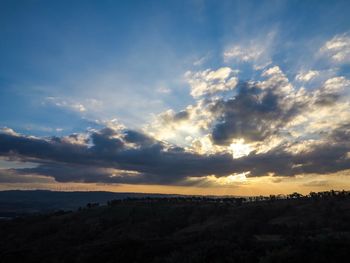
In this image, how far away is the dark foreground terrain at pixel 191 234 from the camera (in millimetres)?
18672

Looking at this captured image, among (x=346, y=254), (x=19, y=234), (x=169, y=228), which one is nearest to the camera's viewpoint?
(x=346, y=254)

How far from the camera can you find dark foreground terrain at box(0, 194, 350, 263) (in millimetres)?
18672

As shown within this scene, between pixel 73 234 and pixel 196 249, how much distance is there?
31792mm

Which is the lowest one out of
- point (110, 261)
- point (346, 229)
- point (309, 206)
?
point (110, 261)

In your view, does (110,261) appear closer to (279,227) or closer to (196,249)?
(196,249)

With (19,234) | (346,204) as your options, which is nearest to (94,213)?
(19,234)

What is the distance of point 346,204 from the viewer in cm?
4166

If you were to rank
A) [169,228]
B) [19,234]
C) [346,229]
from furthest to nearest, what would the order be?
[19,234] < [169,228] < [346,229]

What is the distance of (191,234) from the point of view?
30766mm

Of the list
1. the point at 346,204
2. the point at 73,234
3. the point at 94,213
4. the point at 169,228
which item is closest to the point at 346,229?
the point at 346,204

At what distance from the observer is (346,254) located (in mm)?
16688

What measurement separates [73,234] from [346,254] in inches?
1538

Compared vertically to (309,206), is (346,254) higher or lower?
lower

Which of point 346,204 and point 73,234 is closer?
point 346,204
